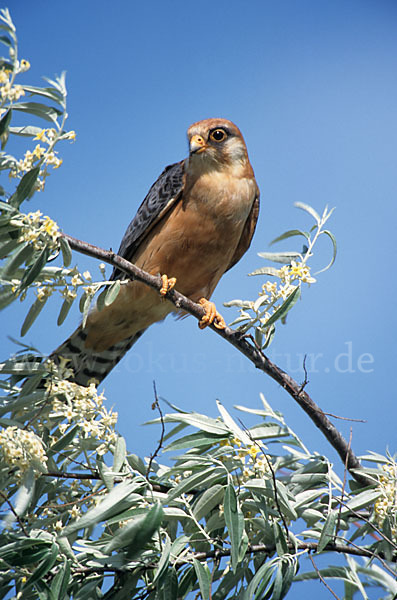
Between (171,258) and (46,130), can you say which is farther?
(171,258)

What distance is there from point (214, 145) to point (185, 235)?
57 centimetres

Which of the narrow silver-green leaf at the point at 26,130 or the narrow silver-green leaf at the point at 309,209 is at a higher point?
the narrow silver-green leaf at the point at 309,209

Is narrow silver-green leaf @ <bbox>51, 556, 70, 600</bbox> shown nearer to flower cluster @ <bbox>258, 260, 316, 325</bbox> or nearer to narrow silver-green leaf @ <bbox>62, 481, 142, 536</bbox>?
narrow silver-green leaf @ <bbox>62, 481, 142, 536</bbox>

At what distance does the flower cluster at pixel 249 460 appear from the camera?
1.82m

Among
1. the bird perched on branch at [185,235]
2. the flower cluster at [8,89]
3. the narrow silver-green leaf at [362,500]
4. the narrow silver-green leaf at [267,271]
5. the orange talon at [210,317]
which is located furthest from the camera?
the bird perched on branch at [185,235]

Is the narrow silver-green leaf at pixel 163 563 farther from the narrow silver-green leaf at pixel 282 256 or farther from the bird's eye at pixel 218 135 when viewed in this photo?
the bird's eye at pixel 218 135

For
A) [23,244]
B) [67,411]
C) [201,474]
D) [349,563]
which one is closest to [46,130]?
[23,244]

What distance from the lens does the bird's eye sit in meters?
3.28

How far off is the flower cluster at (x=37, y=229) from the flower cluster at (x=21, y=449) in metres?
0.53

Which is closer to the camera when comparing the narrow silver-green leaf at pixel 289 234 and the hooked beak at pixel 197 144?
the narrow silver-green leaf at pixel 289 234

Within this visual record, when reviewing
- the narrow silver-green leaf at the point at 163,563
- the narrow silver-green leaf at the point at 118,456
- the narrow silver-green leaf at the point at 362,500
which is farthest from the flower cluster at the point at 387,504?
the narrow silver-green leaf at the point at 118,456

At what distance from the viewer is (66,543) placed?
1.63 metres

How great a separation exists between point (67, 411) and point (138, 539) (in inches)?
19.1

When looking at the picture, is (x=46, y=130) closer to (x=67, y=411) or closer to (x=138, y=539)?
(x=67, y=411)
